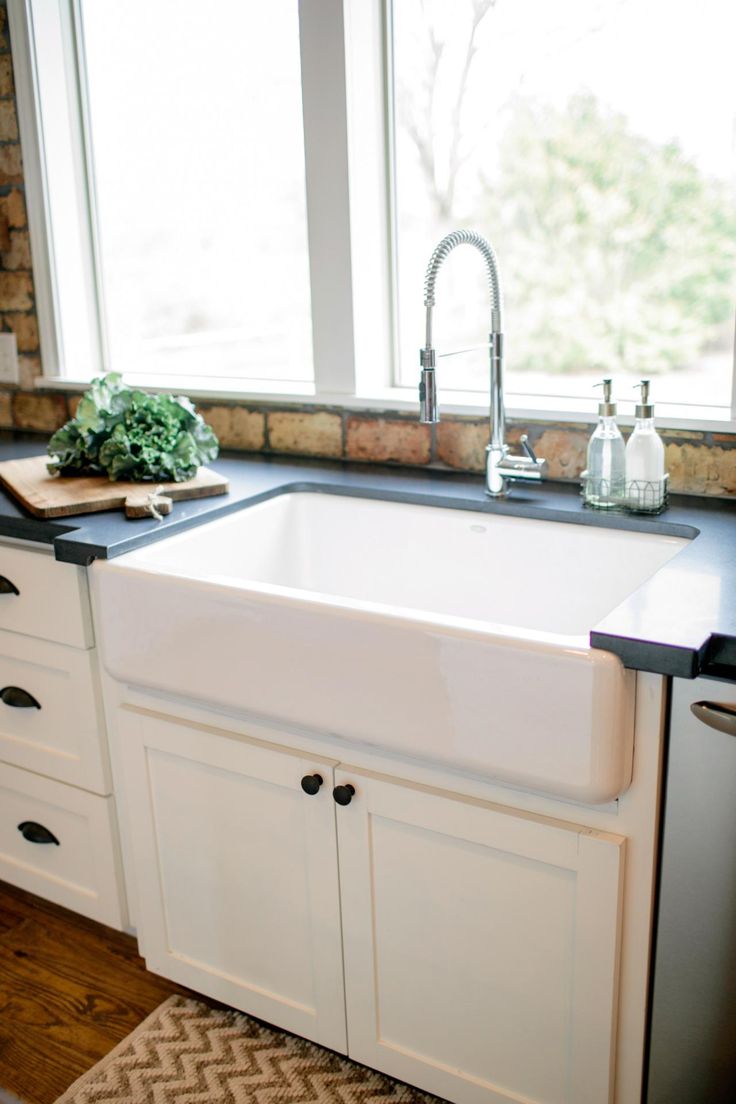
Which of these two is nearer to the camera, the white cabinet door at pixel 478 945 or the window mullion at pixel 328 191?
the white cabinet door at pixel 478 945

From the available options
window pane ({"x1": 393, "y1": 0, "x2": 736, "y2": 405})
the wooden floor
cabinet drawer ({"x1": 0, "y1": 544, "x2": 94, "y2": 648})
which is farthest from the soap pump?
the wooden floor

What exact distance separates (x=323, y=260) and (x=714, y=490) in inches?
36.1

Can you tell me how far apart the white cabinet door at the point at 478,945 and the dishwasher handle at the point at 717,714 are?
20 centimetres

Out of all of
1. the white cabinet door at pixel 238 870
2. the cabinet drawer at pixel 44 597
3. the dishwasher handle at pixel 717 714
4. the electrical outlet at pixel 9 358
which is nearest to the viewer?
the dishwasher handle at pixel 717 714

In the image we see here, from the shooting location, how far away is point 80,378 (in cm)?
274

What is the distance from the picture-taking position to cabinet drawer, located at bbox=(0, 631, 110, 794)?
6.25 feet

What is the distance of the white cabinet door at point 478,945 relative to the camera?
4.51ft

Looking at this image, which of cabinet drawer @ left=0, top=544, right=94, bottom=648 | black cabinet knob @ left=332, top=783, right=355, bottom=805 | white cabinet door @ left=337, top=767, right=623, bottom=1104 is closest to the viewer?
white cabinet door @ left=337, top=767, right=623, bottom=1104

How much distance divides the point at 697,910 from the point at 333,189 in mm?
→ 1515

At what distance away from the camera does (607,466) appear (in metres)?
1.79

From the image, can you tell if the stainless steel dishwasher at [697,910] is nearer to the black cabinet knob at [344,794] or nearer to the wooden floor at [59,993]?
the black cabinet knob at [344,794]

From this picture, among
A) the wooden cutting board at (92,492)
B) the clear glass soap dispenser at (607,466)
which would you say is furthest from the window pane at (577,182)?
the wooden cutting board at (92,492)

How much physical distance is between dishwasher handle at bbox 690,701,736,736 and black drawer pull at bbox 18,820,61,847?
1359 mm

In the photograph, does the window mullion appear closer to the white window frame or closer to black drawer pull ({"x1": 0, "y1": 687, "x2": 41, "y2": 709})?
the white window frame
